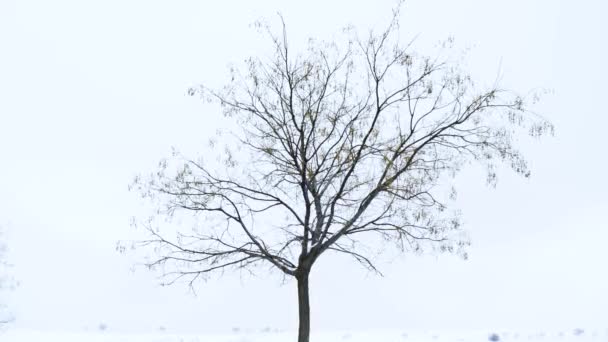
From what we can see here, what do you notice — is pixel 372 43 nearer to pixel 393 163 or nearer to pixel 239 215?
pixel 393 163

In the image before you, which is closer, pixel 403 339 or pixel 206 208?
pixel 206 208

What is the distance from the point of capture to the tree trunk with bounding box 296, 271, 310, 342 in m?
14.6

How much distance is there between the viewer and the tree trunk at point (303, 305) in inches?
575

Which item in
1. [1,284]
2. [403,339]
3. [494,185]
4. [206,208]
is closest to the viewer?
[494,185]

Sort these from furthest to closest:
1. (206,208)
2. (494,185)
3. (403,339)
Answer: (403,339)
(206,208)
(494,185)

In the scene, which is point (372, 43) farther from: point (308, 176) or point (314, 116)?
point (308, 176)

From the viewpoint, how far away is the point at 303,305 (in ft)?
48.1

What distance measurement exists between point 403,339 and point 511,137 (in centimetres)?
587

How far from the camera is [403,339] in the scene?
17.0 meters

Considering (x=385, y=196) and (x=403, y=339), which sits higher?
(x=385, y=196)

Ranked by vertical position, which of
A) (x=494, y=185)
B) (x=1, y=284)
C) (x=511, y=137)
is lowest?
(x=1, y=284)

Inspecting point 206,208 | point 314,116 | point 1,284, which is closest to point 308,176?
point 314,116

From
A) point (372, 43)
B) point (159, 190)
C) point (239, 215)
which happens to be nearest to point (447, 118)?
point (372, 43)

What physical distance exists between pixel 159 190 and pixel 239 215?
6.29ft
